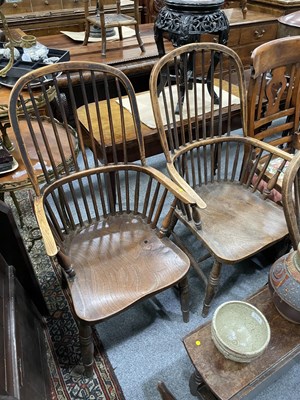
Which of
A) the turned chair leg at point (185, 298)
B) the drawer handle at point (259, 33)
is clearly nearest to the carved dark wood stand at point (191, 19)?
the turned chair leg at point (185, 298)

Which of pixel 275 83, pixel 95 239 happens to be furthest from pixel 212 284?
pixel 275 83

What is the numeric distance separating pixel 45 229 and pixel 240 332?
0.69 metres

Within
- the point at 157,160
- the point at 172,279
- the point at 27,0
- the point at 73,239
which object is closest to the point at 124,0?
the point at 27,0

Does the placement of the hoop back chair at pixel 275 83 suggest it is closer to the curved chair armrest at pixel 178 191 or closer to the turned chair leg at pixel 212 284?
the curved chair armrest at pixel 178 191

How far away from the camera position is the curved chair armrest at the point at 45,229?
3.19ft

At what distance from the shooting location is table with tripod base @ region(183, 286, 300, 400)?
2.97 ft

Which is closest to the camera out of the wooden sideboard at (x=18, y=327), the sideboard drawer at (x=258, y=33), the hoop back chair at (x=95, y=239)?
the wooden sideboard at (x=18, y=327)

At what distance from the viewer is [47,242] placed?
994 mm

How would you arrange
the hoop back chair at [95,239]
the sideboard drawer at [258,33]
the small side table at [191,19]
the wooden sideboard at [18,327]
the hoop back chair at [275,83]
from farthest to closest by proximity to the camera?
1. the sideboard drawer at [258,33]
2. the small side table at [191,19]
3. the hoop back chair at [275,83]
4. the hoop back chair at [95,239]
5. the wooden sideboard at [18,327]

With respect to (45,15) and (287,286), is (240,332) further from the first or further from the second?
(45,15)

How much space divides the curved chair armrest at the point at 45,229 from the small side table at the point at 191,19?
1227mm

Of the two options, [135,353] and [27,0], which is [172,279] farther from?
[27,0]

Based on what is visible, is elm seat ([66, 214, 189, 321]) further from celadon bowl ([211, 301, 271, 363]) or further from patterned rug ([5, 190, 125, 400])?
patterned rug ([5, 190, 125, 400])

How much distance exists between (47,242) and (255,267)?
3.95 feet
